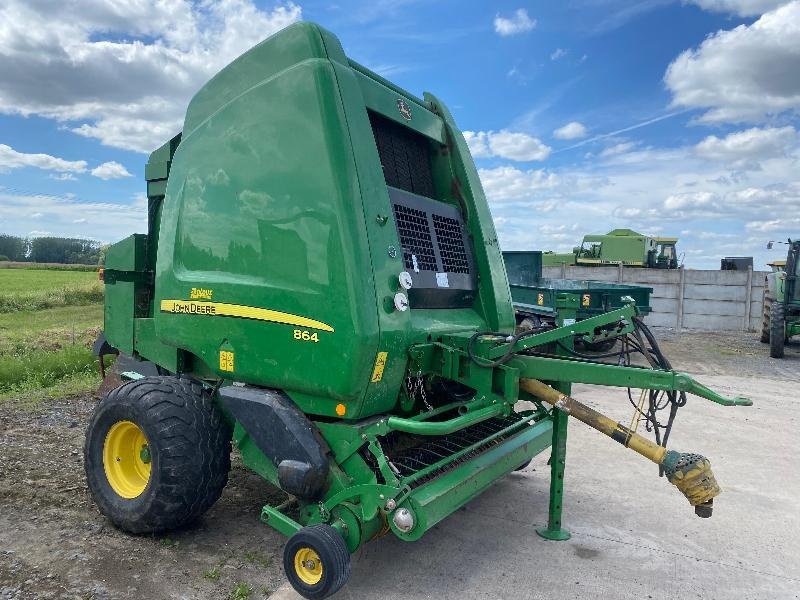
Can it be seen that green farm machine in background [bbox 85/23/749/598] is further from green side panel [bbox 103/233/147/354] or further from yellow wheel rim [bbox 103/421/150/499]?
green side panel [bbox 103/233/147/354]

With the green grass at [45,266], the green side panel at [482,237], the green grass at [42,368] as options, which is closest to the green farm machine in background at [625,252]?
the green grass at [42,368]

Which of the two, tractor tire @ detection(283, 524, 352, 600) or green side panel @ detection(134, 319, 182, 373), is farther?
green side panel @ detection(134, 319, 182, 373)

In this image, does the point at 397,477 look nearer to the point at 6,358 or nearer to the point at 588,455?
the point at 588,455

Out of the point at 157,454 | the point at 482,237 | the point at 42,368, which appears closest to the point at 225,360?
the point at 157,454

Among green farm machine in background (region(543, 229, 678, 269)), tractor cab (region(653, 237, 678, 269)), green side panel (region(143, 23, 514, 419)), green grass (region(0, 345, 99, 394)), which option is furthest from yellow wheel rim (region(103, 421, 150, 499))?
tractor cab (region(653, 237, 678, 269))

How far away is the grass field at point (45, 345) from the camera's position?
7.55 m

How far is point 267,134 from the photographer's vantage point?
3.48 meters

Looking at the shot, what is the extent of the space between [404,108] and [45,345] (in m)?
9.23

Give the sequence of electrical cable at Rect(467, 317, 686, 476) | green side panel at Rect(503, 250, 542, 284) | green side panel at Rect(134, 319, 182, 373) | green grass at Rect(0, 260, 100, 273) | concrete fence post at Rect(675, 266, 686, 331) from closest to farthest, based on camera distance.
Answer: electrical cable at Rect(467, 317, 686, 476) < green side panel at Rect(134, 319, 182, 373) < green side panel at Rect(503, 250, 542, 284) < concrete fence post at Rect(675, 266, 686, 331) < green grass at Rect(0, 260, 100, 273)

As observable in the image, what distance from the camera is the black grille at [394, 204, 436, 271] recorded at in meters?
3.76

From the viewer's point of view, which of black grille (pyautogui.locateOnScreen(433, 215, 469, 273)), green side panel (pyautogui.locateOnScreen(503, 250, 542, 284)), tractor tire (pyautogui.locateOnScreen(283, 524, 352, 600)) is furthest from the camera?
green side panel (pyautogui.locateOnScreen(503, 250, 542, 284))

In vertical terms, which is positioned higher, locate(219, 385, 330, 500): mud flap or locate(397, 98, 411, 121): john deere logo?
locate(397, 98, 411, 121): john deere logo

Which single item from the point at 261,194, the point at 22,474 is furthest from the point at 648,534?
the point at 22,474

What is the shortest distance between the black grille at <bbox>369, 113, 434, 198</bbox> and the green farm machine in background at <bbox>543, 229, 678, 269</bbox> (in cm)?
1868
